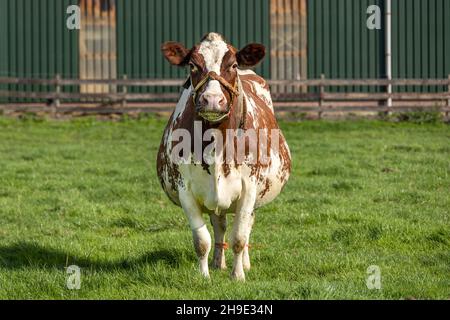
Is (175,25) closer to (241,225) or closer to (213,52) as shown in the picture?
(241,225)

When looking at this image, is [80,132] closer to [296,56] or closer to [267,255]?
[296,56]

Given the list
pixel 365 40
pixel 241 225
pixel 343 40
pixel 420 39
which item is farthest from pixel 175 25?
pixel 241 225

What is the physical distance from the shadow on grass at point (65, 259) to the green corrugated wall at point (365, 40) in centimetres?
1825

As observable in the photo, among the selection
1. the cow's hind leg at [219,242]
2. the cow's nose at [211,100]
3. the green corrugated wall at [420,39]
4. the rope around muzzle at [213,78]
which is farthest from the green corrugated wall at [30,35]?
the cow's nose at [211,100]

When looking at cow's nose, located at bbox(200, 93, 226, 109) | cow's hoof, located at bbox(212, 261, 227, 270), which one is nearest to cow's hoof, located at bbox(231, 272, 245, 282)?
cow's hoof, located at bbox(212, 261, 227, 270)

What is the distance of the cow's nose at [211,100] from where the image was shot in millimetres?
6789

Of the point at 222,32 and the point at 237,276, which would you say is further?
the point at 222,32

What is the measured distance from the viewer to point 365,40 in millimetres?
25953

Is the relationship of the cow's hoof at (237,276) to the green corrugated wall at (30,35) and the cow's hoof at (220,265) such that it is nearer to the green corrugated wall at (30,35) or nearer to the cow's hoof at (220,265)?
the cow's hoof at (220,265)

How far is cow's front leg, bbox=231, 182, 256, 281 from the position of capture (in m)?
7.55

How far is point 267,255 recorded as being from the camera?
847cm

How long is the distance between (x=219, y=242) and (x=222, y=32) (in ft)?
59.6

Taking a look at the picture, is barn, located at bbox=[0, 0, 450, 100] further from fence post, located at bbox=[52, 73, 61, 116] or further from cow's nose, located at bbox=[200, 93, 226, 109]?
cow's nose, located at bbox=[200, 93, 226, 109]
